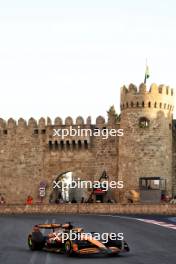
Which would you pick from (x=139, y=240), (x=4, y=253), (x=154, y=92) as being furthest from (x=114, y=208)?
(x=4, y=253)

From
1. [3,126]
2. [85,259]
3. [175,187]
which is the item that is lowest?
[85,259]

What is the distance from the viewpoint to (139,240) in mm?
28297

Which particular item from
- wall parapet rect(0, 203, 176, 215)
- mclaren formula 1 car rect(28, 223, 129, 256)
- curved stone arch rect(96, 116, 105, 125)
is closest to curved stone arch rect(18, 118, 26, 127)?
curved stone arch rect(96, 116, 105, 125)

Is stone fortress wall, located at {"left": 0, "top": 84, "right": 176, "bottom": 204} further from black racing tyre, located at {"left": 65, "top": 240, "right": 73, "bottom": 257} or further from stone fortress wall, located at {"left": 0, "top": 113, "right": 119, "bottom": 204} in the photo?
black racing tyre, located at {"left": 65, "top": 240, "right": 73, "bottom": 257}

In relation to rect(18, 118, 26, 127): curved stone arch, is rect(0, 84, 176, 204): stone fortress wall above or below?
below

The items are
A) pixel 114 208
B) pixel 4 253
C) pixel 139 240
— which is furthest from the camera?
pixel 114 208

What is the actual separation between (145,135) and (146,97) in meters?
3.29

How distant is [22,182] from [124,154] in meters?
10.6

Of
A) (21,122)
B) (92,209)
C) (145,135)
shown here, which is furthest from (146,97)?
(21,122)

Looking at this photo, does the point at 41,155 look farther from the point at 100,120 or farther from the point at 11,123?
the point at 100,120

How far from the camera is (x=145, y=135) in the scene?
6028 centimetres

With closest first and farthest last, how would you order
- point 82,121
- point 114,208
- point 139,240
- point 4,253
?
1. point 4,253
2. point 139,240
3. point 114,208
4. point 82,121

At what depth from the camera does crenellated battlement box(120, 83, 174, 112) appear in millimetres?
61188

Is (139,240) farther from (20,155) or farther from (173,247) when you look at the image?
(20,155)
